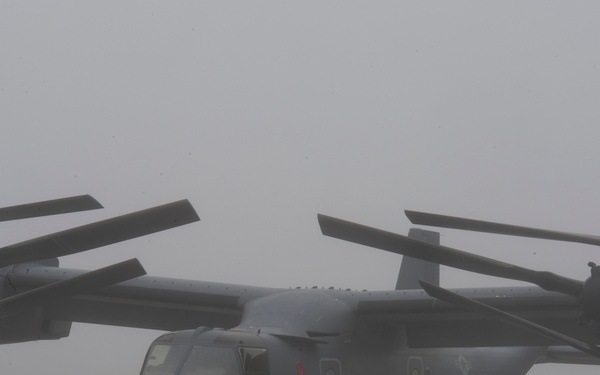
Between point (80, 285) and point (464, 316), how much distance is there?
911 cm

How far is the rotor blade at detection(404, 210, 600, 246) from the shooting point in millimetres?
11352

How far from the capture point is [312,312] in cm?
1659

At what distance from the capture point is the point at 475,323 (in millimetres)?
17297

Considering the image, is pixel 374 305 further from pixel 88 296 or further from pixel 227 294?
pixel 88 296

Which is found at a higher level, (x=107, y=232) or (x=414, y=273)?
(x=414, y=273)

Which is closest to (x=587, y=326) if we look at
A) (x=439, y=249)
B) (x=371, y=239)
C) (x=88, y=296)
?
(x=439, y=249)

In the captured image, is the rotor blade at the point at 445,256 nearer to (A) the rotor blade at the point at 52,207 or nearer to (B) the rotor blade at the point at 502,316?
(B) the rotor blade at the point at 502,316

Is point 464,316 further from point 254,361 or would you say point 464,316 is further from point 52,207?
point 52,207

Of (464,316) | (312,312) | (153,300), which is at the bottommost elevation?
(312,312)

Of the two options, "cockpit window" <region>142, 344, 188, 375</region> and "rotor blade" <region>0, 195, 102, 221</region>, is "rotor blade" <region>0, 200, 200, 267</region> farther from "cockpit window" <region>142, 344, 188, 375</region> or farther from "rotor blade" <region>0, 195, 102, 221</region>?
"cockpit window" <region>142, 344, 188, 375</region>

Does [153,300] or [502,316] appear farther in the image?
[153,300]

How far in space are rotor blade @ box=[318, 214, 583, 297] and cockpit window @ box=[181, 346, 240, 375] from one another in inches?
138

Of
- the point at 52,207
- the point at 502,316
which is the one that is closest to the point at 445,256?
the point at 502,316

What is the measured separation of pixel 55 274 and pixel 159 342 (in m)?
5.17
